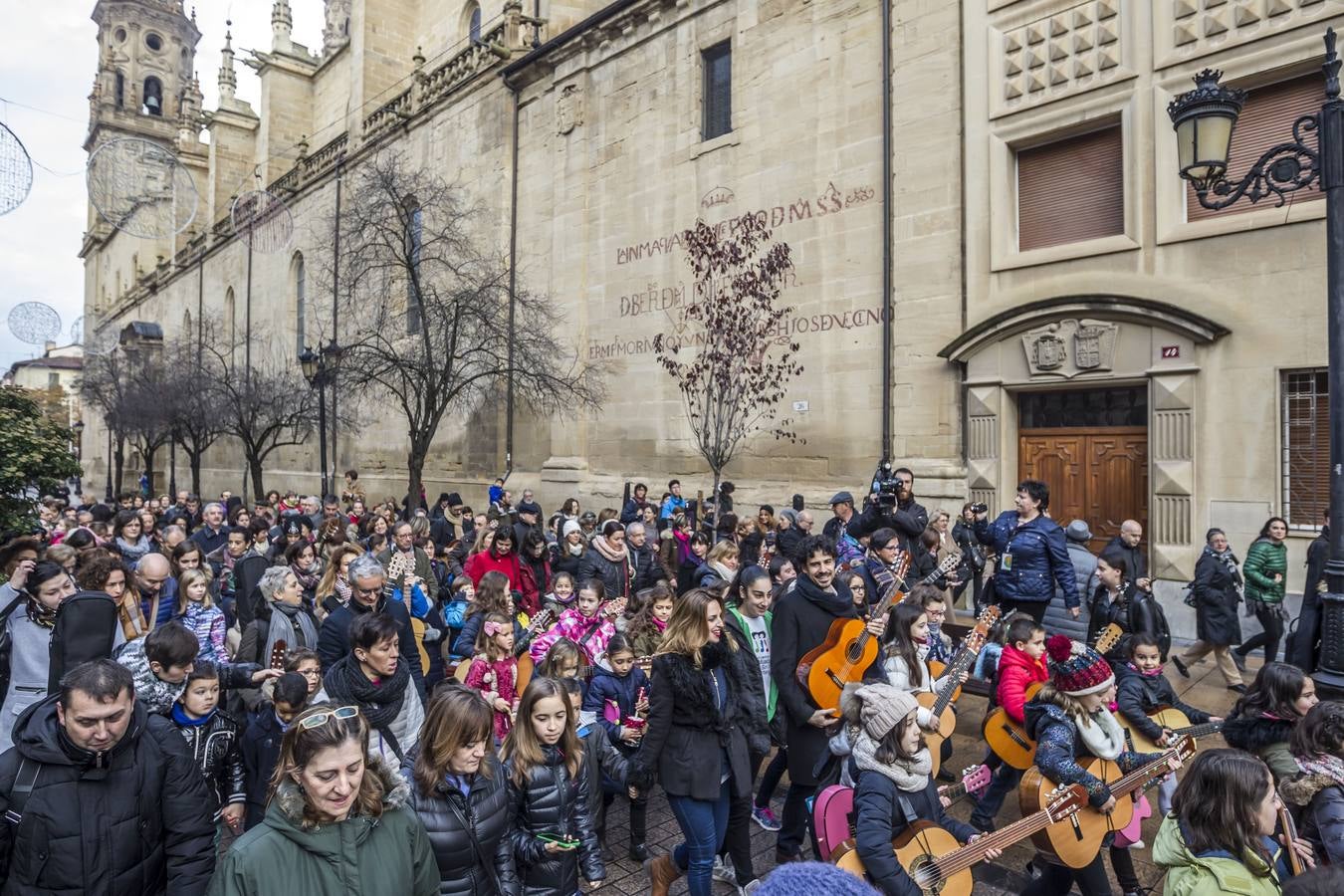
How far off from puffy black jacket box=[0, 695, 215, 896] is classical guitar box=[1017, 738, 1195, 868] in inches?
144

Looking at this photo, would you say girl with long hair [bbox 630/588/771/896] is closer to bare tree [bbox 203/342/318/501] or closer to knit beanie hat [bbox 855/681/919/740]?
knit beanie hat [bbox 855/681/919/740]

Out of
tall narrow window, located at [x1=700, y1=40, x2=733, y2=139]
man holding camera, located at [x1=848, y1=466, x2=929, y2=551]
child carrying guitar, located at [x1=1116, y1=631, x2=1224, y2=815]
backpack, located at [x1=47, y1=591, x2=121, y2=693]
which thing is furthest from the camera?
tall narrow window, located at [x1=700, y1=40, x2=733, y2=139]

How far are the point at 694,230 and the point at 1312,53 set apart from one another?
10.2 meters

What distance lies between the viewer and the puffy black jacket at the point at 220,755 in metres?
3.96

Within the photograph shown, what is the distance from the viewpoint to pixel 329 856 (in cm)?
252

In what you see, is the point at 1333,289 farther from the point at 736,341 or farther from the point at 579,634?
the point at 736,341

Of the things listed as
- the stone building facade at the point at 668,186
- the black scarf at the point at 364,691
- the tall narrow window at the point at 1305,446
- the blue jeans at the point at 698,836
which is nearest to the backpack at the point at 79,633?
the black scarf at the point at 364,691

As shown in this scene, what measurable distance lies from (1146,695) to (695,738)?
2813 mm

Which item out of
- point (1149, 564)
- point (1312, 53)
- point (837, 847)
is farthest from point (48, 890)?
point (1312, 53)

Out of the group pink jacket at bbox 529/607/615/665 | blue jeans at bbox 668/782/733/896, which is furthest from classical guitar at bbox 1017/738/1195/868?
pink jacket at bbox 529/607/615/665

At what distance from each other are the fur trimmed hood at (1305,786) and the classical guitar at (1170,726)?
1.28 metres

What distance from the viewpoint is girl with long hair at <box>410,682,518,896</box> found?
3.12 m

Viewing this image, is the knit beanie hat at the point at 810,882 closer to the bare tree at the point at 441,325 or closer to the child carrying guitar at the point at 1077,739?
the child carrying guitar at the point at 1077,739

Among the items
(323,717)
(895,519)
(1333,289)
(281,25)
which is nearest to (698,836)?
(323,717)
